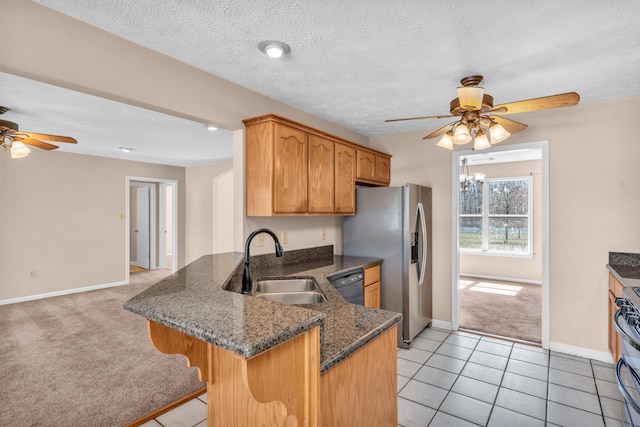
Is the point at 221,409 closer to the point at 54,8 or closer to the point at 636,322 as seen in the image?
the point at 636,322

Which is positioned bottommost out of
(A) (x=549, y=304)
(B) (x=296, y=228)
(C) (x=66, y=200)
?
(A) (x=549, y=304)

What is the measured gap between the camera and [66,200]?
5.39 meters

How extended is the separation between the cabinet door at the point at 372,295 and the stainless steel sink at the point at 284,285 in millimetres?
938

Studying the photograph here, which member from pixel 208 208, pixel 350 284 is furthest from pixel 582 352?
pixel 208 208

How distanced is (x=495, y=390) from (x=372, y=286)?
1308 mm

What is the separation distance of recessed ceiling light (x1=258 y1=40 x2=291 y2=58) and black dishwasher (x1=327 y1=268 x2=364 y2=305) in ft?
5.61

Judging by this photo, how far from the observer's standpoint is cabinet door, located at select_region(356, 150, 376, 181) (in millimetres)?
3651

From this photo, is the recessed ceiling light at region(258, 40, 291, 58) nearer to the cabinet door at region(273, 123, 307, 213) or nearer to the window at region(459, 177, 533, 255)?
the cabinet door at region(273, 123, 307, 213)

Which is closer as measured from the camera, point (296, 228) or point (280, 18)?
point (280, 18)

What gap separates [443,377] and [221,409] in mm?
1951

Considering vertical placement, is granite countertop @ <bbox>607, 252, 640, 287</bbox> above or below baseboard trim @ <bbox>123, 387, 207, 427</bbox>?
above

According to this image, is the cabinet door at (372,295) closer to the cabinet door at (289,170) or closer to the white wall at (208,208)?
the cabinet door at (289,170)

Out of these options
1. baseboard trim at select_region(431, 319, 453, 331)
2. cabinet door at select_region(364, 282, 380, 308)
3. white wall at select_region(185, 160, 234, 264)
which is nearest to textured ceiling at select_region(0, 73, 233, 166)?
white wall at select_region(185, 160, 234, 264)

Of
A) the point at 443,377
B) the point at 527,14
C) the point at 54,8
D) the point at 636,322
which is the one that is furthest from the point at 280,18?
the point at 443,377
